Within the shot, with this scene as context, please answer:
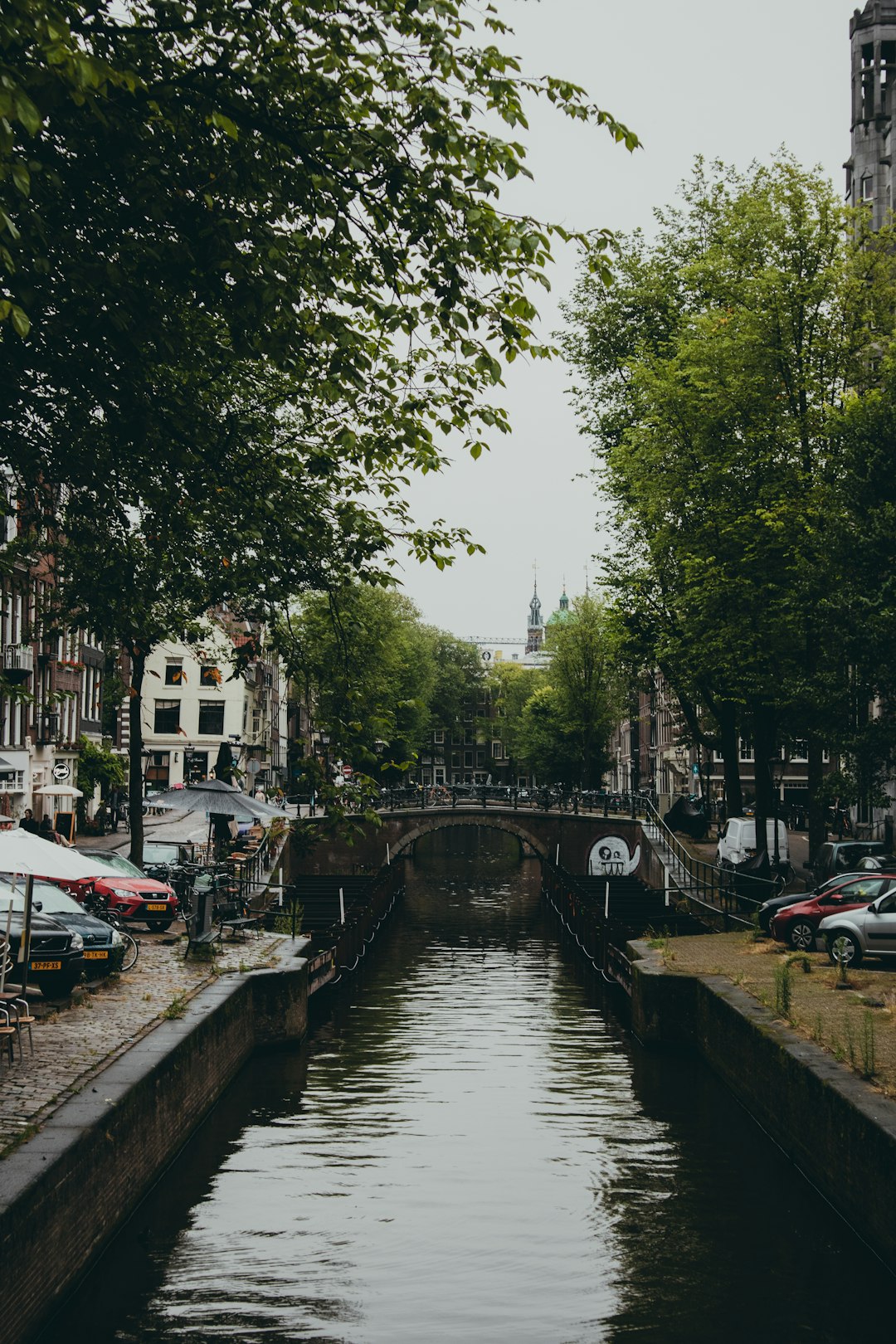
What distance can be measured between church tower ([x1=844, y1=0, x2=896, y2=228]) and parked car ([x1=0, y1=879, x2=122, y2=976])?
45896 mm

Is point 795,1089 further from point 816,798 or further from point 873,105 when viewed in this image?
point 873,105

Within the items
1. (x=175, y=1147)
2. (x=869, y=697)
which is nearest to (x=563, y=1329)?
(x=175, y=1147)

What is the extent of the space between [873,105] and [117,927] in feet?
171

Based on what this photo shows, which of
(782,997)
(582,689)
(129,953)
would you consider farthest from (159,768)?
(782,997)

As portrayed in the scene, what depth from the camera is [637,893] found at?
146 ft

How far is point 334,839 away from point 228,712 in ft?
99.1

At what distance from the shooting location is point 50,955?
63.5 feet

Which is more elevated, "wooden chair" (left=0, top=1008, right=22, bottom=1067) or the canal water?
"wooden chair" (left=0, top=1008, right=22, bottom=1067)

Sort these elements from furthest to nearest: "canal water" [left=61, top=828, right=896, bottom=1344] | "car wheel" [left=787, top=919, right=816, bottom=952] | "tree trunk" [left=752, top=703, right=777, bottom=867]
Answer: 1. "tree trunk" [left=752, top=703, right=777, bottom=867]
2. "car wheel" [left=787, top=919, right=816, bottom=952]
3. "canal water" [left=61, top=828, right=896, bottom=1344]

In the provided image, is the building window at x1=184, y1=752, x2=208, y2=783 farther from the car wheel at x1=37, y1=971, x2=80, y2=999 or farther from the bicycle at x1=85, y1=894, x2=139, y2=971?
the car wheel at x1=37, y1=971, x2=80, y2=999

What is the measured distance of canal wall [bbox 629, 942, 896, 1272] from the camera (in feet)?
41.0

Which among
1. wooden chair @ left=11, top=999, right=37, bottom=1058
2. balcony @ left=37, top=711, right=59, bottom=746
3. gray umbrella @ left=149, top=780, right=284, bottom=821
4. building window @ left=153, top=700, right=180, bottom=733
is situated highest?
building window @ left=153, top=700, right=180, bottom=733

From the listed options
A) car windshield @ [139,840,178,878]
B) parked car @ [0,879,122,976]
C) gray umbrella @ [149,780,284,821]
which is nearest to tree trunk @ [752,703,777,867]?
gray umbrella @ [149,780,284,821]

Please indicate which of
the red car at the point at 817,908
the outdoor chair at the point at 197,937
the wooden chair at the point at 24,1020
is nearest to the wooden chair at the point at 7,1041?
the wooden chair at the point at 24,1020
